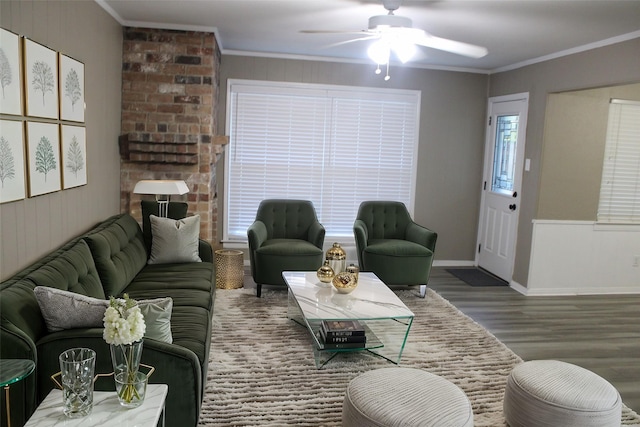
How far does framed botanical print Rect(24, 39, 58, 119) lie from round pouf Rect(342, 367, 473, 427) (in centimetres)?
219

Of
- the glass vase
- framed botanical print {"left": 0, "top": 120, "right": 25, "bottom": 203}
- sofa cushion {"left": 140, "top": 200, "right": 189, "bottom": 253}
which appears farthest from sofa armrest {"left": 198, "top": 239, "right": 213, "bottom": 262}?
the glass vase

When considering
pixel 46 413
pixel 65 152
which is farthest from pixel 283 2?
pixel 46 413

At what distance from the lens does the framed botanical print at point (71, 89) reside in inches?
126

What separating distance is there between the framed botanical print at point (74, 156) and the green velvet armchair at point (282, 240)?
1625 millimetres

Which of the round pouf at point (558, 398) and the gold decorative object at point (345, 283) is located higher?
the gold decorative object at point (345, 283)

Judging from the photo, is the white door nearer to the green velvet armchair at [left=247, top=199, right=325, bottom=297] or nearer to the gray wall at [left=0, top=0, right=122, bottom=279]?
the green velvet armchair at [left=247, top=199, right=325, bottom=297]

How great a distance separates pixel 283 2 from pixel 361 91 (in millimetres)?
2448

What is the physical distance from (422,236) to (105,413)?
12.4 ft

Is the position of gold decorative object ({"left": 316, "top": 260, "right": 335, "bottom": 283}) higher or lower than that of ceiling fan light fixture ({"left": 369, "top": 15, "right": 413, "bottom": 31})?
lower

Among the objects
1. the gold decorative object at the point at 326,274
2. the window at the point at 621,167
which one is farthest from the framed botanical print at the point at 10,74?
the window at the point at 621,167

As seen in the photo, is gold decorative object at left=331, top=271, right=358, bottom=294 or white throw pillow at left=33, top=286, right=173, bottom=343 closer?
white throw pillow at left=33, top=286, right=173, bottom=343

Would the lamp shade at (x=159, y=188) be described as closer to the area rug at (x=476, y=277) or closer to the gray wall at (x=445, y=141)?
the gray wall at (x=445, y=141)

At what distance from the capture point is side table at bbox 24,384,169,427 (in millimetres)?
1854

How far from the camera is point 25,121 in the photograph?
2.68 metres
